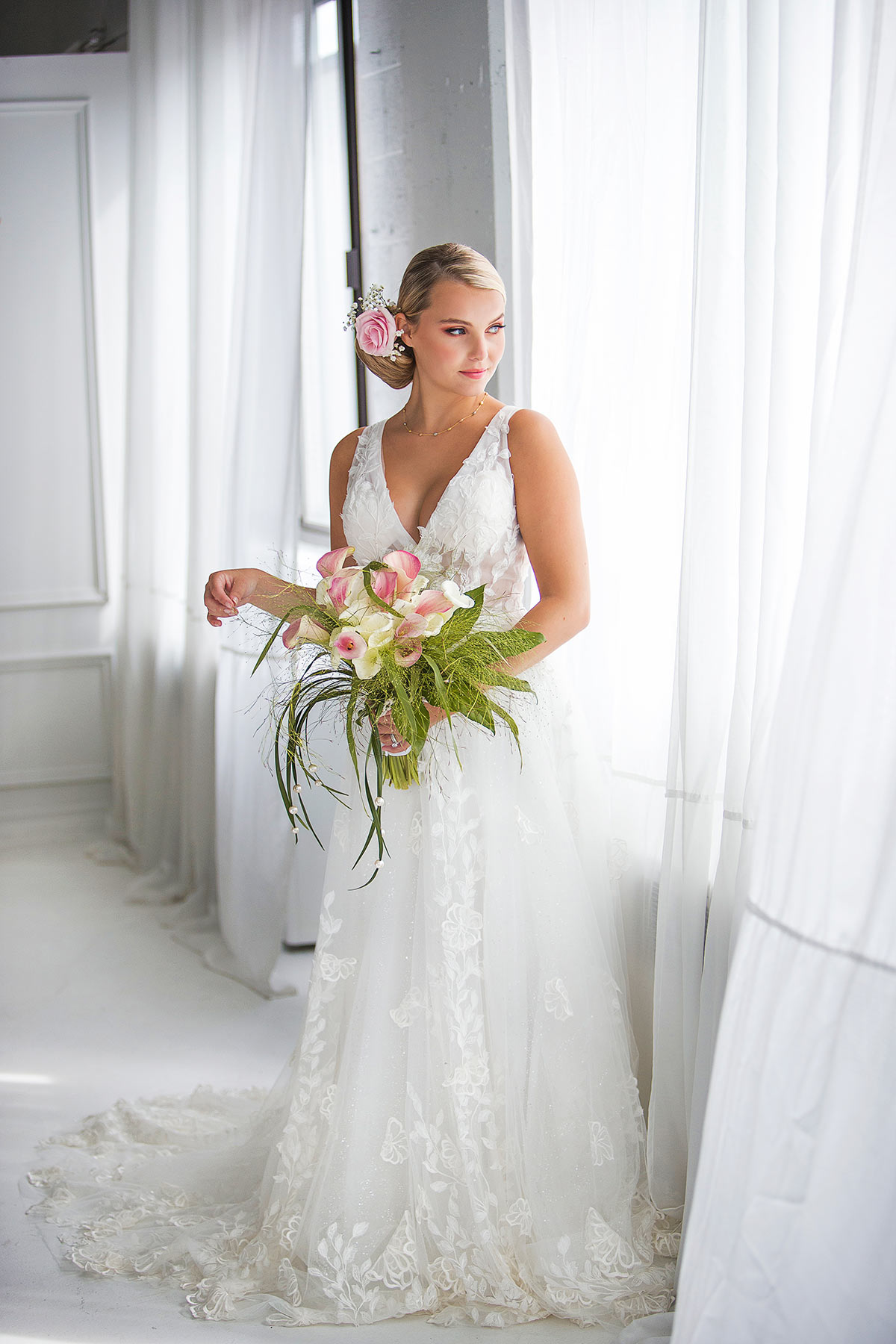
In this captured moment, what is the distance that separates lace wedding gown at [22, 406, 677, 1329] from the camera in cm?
177

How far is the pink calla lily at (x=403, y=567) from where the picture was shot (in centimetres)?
161

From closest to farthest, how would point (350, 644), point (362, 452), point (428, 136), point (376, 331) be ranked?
point (350, 644) → point (376, 331) → point (362, 452) → point (428, 136)

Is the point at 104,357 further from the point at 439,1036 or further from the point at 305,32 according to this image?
the point at 439,1036

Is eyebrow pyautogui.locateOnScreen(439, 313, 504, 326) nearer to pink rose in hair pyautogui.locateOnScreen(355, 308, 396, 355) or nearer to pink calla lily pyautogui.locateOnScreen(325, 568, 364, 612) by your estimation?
pink rose in hair pyautogui.locateOnScreen(355, 308, 396, 355)

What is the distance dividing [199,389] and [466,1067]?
2485 millimetres

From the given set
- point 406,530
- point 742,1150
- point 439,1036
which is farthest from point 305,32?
point 742,1150

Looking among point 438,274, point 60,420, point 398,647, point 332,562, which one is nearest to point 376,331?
point 438,274

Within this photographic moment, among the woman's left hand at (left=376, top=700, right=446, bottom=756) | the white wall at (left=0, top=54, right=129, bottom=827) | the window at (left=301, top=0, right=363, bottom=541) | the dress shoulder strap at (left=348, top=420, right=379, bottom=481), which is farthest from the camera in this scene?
the white wall at (left=0, top=54, right=129, bottom=827)

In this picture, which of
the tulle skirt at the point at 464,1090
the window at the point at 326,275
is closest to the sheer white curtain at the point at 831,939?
the tulle skirt at the point at 464,1090

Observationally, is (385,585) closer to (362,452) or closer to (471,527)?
(471,527)

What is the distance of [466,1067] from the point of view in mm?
1778

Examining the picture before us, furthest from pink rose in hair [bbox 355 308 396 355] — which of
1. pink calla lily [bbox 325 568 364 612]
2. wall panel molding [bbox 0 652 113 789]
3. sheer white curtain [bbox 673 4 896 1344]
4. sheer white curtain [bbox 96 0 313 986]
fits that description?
wall panel molding [bbox 0 652 113 789]

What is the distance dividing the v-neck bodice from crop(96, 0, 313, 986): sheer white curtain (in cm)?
119

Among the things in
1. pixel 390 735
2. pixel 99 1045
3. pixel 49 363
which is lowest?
pixel 99 1045
